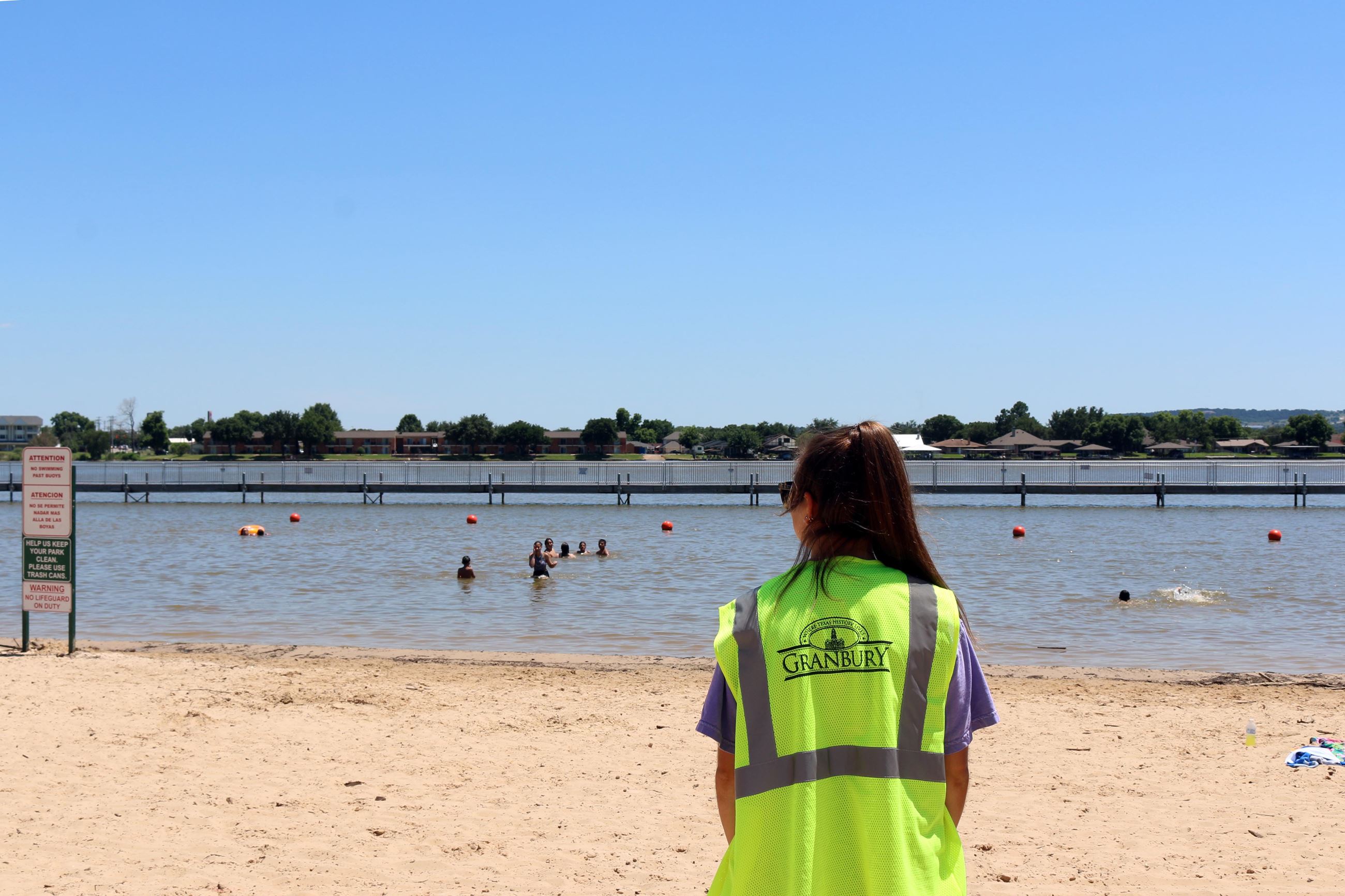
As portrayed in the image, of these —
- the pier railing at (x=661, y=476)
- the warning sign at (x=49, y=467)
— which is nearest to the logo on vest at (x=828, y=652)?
the warning sign at (x=49, y=467)

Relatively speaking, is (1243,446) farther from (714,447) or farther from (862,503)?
(862,503)

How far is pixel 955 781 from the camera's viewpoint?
216cm

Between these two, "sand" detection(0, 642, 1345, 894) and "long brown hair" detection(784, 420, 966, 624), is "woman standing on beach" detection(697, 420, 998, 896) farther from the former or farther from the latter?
"sand" detection(0, 642, 1345, 894)

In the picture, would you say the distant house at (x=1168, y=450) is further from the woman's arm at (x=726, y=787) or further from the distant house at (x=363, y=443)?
the woman's arm at (x=726, y=787)

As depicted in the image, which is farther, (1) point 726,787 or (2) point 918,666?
(1) point 726,787

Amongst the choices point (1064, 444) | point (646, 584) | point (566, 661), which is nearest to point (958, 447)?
point (1064, 444)

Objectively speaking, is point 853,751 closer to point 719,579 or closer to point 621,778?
point 621,778

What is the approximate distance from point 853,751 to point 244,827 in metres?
5.21

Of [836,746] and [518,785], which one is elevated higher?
[836,746]

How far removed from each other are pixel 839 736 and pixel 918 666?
7.9 inches

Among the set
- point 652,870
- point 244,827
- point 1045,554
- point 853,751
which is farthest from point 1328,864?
point 1045,554

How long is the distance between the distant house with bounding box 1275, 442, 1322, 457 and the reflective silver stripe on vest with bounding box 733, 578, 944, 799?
162 meters

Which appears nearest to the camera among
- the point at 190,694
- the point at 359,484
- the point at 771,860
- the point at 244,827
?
the point at 771,860

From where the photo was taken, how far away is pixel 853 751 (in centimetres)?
203
